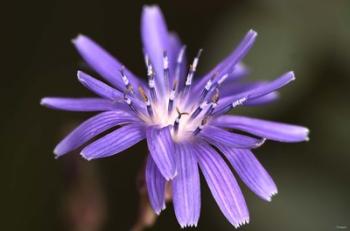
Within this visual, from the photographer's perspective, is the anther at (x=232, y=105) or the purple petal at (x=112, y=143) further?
the anther at (x=232, y=105)

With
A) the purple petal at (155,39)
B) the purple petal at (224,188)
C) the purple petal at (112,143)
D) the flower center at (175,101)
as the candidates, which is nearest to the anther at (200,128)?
the flower center at (175,101)

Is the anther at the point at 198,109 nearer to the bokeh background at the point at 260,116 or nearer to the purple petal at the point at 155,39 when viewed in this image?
the purple petal at the point at 155,39

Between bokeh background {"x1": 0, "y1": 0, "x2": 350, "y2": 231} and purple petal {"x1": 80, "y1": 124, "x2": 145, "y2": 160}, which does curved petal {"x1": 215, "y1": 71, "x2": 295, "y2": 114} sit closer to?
purple petal {"x1": 80, "y1": 124, "x2": 145, "y2": 160}

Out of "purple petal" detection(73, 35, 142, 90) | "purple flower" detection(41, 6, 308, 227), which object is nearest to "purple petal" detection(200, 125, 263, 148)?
"purple flower" detection(41, 6, 308, 227)

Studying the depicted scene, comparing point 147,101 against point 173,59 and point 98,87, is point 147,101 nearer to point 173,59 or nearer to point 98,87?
point 98,87

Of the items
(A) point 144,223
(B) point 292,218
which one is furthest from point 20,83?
(B) point 292,218

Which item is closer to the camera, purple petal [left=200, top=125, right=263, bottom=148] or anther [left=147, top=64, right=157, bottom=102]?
purple petal [left=200, top=125, right=263, bottom=148]
